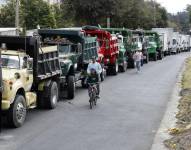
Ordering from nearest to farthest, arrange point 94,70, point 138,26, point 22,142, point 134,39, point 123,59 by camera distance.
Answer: point 22,142, point 94,70, point 123,59, point 134,39, point 138,26

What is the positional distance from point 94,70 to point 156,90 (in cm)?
614

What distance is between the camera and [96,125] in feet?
50.9

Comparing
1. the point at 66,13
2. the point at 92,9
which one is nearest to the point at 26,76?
the point at 92,9

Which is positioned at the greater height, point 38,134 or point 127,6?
point 127,6

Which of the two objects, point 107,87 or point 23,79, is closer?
point 23,79

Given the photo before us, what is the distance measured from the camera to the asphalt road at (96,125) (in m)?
12.8

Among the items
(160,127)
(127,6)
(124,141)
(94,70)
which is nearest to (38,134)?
(124,141)

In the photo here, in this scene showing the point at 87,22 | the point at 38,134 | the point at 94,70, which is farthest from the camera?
the point at 87,22

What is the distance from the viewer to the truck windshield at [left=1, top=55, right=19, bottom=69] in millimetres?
16344

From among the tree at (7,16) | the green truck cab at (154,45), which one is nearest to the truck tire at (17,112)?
the green truck cab at (154,45)

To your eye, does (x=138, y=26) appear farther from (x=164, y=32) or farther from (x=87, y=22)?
(x=87, y=22)

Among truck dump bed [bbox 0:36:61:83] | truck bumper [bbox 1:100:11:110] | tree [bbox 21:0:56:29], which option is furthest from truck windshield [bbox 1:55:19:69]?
tree [bbox 21:0:56:29]

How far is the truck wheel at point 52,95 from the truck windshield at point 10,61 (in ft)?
7.23

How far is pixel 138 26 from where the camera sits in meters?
83.1
